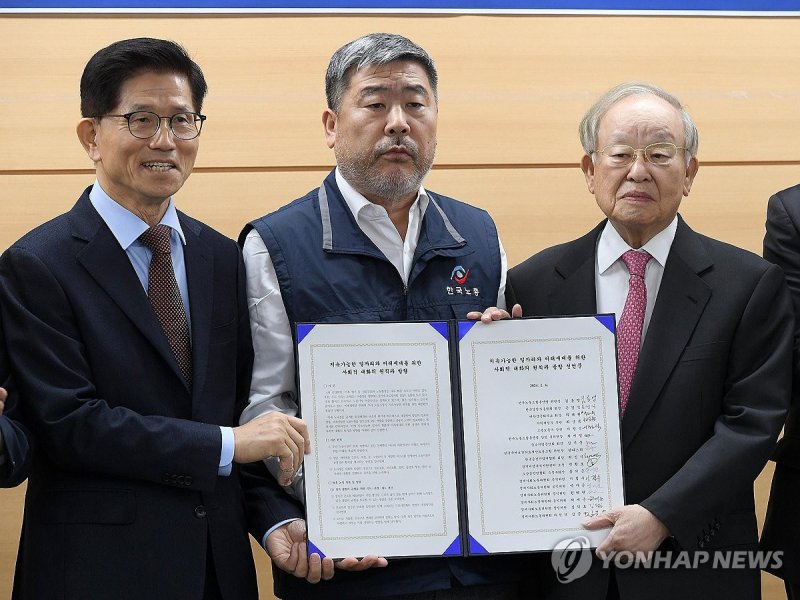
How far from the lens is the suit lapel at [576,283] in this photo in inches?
88.7

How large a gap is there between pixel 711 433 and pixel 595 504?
30 centimetres

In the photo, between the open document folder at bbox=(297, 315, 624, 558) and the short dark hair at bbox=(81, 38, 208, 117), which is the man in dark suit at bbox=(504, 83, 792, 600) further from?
the short dark hair at bbox=(81, 38, 208, 117)

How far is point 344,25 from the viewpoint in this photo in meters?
3.24

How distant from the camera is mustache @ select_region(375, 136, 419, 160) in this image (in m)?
2.26

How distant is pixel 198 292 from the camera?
6.94 feet

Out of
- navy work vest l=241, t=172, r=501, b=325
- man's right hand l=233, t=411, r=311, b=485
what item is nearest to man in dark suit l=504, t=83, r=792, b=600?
navy work vest l=241, t=172, r=501, b=325

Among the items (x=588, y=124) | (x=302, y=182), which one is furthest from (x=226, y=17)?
A: (x=588, y=124)

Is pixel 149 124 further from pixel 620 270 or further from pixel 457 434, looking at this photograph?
pixel 620 270

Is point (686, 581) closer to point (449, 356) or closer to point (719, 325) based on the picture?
point (719, 325)

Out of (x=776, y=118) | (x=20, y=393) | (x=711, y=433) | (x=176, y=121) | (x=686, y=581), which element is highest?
(x=776, y=118)

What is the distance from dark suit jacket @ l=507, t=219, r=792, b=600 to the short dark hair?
1.17m

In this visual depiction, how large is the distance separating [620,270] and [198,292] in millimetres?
937

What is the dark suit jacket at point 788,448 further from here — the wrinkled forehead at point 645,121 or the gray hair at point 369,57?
the gray hair at point 369,57

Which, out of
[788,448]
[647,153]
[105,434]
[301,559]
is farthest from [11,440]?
[788,448]
